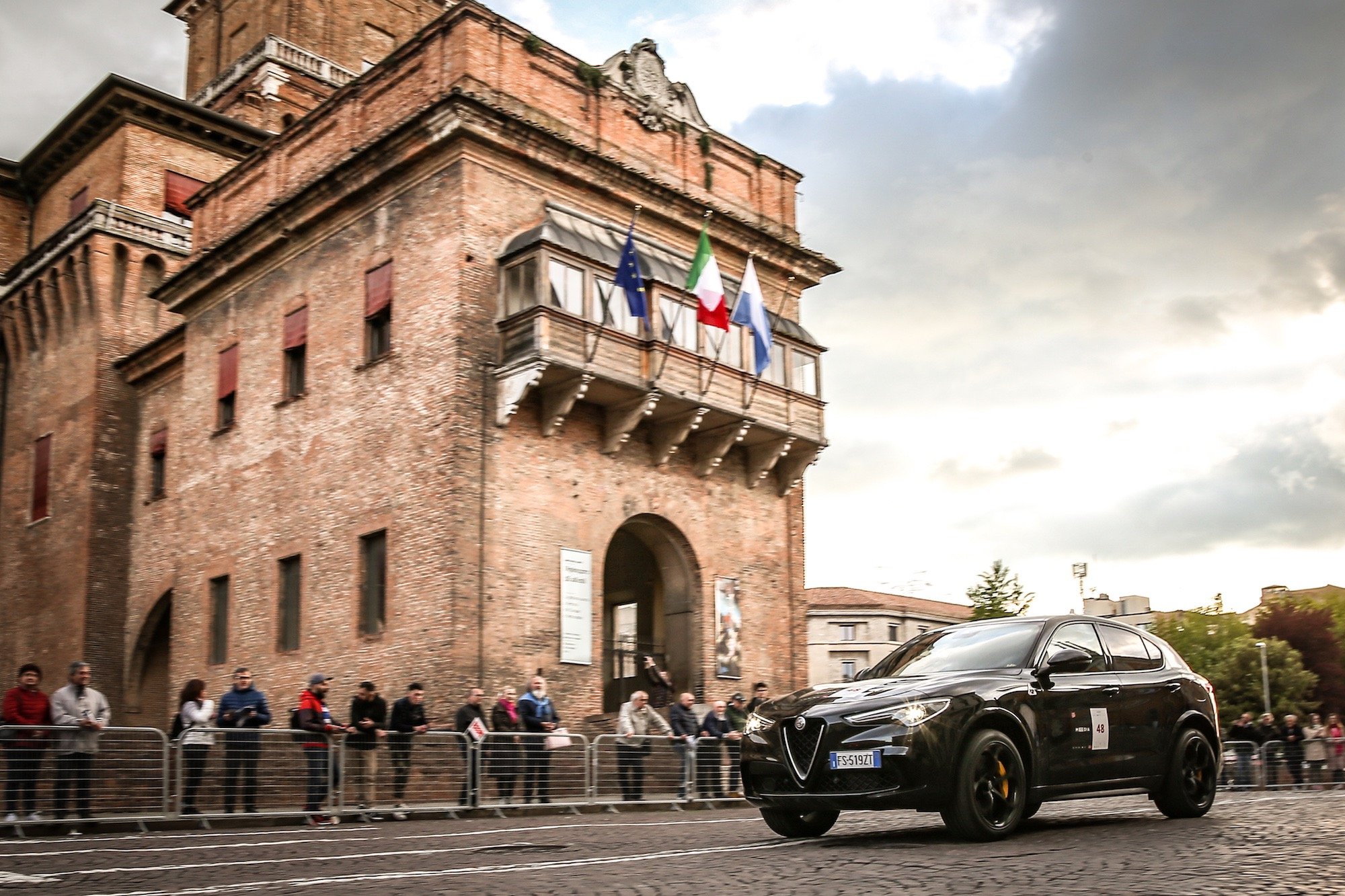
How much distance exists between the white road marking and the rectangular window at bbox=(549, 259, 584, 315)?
14.4 meters

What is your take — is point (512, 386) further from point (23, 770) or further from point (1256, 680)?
point (1256, 680)

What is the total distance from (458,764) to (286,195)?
1563 cm

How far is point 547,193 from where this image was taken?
24297mm

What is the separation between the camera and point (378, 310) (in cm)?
2427

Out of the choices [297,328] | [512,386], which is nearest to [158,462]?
[297,328]

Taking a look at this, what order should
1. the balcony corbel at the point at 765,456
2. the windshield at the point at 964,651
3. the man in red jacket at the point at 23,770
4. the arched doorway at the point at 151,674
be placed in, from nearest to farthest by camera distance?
the windshield at the point at 964,651
the man in red jacket at the point at 23,770
the balcony corbel at the point at 765,456
the arched doorway at the point at 151,674

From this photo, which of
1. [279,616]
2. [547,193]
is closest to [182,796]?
[279,616]

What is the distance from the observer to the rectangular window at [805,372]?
27.3 m

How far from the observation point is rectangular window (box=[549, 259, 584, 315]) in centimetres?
2239

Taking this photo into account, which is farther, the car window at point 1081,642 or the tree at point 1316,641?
the tree at point 1316,641

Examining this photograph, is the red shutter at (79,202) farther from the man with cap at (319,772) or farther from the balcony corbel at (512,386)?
the man with cap at (319,772)

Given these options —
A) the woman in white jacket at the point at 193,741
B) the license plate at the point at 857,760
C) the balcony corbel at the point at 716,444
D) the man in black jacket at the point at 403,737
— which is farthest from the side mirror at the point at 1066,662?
the balcony corbel at the point at 716,444

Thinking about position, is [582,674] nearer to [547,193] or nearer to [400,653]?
[400,653]

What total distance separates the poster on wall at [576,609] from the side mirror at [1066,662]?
44.9 ft
